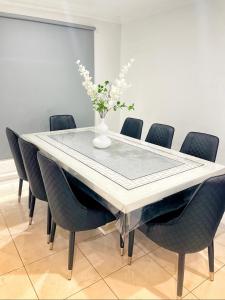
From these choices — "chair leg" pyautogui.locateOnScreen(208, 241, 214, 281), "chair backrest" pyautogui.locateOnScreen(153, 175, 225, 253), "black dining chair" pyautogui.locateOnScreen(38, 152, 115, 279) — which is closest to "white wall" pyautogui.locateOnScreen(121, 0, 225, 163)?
"chair leg" pyautogui.locateOnScreen(208, 241, 214, 281)

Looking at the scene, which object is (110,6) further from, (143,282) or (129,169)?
(143,282)

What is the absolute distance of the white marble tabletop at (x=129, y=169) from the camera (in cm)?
143

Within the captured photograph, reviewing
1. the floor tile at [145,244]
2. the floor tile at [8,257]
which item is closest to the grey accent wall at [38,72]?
the floor tile at [8,257]

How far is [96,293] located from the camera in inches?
62.6

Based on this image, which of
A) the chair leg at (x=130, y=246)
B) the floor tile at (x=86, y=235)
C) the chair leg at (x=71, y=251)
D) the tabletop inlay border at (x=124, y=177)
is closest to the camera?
the tabletop inlay border at (x=124, y=177)

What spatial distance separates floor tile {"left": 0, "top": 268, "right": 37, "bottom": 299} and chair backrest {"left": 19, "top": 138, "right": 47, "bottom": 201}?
598mm

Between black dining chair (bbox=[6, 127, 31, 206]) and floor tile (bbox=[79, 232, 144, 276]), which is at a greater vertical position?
black dining chair (bbox=[6, 127, 31, 206])

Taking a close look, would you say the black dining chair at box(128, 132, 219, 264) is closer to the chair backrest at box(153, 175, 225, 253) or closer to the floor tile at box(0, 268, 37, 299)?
the chair backrest at box(153, 175, 225, 253)

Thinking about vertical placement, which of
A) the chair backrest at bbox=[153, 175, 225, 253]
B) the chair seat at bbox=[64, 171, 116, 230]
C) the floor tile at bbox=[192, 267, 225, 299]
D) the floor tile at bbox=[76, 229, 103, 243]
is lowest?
the floor tile at bbox=[76, 229, 103, 243]

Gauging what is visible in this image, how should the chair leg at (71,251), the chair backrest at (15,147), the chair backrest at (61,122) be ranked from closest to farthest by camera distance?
the chair leg at (71,251)
the chair backrest at (15,147)
the chair backrest at (61,122)

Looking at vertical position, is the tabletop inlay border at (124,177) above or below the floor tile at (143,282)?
above

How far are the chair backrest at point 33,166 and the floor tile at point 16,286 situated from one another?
60 cm

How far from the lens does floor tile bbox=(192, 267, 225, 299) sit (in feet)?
5.17

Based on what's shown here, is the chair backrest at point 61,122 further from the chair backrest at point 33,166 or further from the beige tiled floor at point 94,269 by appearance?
the beige tiled floor at point 94,269
